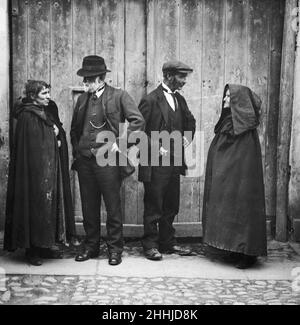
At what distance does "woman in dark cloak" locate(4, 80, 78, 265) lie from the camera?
18.8 ft

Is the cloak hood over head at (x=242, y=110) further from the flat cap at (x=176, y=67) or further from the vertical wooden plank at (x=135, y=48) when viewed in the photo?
the vertical wooden plank at (x=135, y=48)

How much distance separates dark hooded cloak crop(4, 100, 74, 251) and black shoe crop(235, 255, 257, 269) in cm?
164

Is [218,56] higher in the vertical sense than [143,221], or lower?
higher

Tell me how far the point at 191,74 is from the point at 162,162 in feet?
3.42

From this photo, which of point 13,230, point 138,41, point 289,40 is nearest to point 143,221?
point 13,230

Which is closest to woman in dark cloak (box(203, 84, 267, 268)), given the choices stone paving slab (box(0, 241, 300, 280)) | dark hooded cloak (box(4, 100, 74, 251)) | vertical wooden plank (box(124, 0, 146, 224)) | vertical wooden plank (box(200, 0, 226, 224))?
stone paving slab (box(0, 241, 300, 280))

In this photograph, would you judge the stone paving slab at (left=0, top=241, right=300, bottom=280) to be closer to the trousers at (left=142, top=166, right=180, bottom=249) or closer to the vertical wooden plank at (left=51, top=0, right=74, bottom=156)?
the trousers at (left=142, top=166, right=180, bottom=249)

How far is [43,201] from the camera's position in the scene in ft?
19.0

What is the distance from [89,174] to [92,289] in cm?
116

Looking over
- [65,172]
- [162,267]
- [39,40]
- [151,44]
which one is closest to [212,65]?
[151,44]

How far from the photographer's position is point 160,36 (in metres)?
6.51
